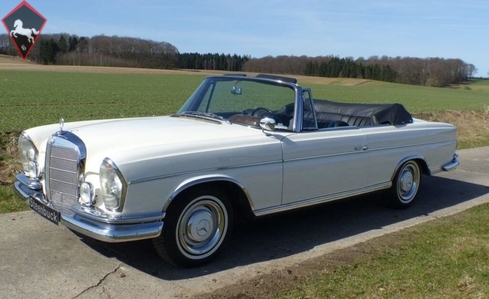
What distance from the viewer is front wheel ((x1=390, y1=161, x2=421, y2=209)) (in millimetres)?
6173

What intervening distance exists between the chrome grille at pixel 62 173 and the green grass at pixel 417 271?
1.78 m

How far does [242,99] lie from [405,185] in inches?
94.2

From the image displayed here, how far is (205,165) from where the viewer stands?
407cm

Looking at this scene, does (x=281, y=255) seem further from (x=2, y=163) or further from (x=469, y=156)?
(x=469, y=156)

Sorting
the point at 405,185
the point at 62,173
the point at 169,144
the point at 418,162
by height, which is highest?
the point at 169,144

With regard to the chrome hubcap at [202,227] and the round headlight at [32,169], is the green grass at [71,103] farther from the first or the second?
the chrome hubcap at [202,227]

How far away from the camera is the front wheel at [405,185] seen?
6.17 meters

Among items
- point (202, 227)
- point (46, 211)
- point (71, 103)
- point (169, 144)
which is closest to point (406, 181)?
point (202, 227)

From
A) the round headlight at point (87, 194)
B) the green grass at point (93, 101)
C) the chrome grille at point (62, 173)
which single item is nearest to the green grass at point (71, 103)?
the green grass at point (93, 101)

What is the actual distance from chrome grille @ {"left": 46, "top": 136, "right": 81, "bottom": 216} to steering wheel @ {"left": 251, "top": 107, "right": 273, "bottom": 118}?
1938 millimetres

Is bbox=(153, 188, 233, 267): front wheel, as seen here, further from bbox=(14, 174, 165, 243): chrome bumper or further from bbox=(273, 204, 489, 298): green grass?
bbox=(273, 204, 489, 298): green grass

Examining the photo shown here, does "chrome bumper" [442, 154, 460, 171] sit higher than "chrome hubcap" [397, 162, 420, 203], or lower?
higher

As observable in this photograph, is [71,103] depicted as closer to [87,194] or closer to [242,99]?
[242,99]

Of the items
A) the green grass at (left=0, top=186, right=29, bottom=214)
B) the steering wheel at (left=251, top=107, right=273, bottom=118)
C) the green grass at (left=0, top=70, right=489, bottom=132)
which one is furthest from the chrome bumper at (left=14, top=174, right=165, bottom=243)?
the green grass at (left=0, top=70, right=489, bottom=132)
